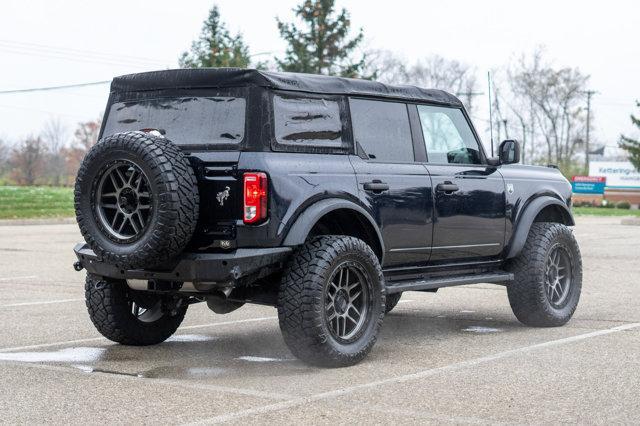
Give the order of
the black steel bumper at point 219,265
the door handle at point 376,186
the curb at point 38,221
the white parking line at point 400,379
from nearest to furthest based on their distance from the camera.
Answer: the white parking line at point 400,379 < the black steel bumper at point 219,265 < the door handle at point 376,186 < the curb at point 38,221

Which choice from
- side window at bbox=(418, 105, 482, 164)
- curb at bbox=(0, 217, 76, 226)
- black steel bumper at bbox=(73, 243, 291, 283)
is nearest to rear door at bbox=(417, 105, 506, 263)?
side window at bbox=(418, 105, 482, 164)

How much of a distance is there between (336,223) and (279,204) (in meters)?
0.88

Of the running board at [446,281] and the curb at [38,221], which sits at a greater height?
the running board at [446,281]

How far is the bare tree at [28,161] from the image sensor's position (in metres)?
90.1

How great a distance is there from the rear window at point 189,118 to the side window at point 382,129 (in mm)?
1043

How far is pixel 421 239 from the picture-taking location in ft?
26.3

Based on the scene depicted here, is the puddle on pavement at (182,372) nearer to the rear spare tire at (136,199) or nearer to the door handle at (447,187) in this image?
the rear spare tire at (136,199)

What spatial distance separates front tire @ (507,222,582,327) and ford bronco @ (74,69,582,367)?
436 mm

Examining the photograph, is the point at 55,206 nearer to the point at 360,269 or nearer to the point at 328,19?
the point at 328,19

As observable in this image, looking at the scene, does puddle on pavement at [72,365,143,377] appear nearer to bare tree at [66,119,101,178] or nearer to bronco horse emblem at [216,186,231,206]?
bronco horse emblem at [216,186,231,206]

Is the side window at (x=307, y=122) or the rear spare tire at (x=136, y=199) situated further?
the side window at (x=307, y=122)

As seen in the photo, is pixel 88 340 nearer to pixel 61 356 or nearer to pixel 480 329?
pixel 61 356

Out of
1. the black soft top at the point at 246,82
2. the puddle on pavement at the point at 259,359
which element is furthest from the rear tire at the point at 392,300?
the puddle on pavement at the point at 259,359

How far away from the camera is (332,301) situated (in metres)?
7.09
